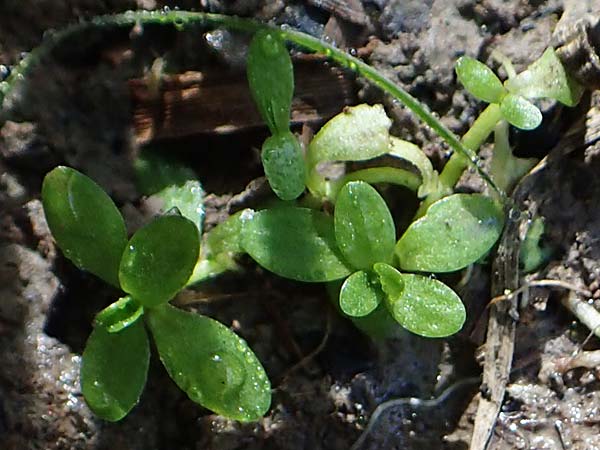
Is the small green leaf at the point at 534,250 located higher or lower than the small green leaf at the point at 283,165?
lower

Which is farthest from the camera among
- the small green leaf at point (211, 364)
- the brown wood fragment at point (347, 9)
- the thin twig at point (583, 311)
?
the brown wood fragment at point (347, 9)

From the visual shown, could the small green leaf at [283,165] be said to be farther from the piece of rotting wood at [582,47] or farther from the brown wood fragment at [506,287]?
the piece of rotting wood at [582,47]

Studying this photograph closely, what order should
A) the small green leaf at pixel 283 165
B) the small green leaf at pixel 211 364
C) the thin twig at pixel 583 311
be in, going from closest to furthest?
1. the small green leaf at pixel 211 364
2. the small green leaf at pixel 283 165
3. the thin twig at pixel 583 311

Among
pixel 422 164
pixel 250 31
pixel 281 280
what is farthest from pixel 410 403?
pixel 250 31

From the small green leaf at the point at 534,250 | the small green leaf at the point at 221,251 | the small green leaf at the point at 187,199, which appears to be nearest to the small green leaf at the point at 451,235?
the small green leaf at the point at 534,250

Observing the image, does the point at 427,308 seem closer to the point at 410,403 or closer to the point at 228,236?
the point at 410,403

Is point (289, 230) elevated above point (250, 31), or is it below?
below
